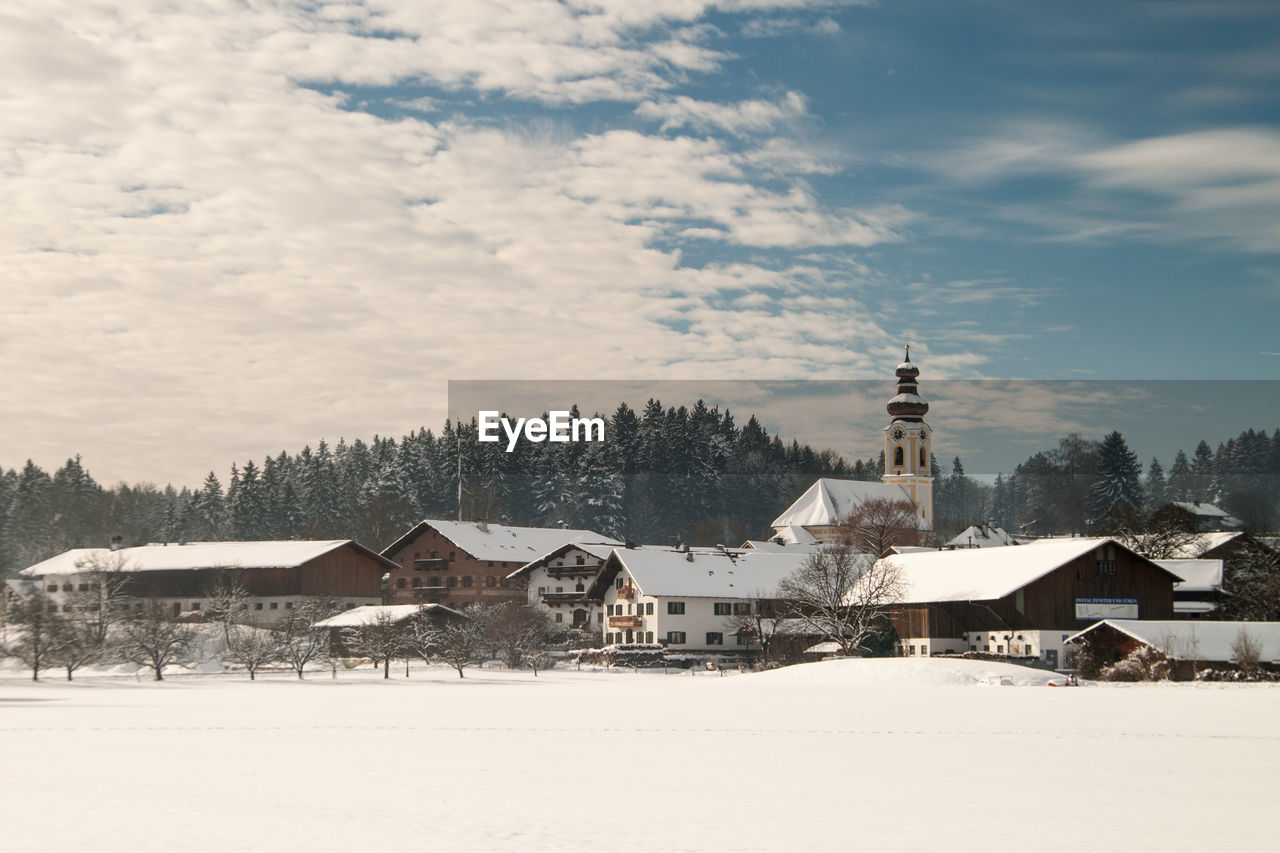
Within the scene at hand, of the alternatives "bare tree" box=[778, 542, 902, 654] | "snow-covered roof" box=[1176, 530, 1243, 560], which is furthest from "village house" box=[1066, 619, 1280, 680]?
"snow-covered roof" box=[1176, 530, 1243, 560]

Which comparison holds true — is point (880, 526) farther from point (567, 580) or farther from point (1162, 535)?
point (567, 580)

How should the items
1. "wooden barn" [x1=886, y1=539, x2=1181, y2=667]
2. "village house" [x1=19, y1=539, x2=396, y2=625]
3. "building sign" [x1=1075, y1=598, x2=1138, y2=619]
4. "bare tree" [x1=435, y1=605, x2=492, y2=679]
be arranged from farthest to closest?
1. "village house" [x1=19, y1=539, x2=396, y2=625]
2. "building sign" [x1=1075, y1=598, x2=1138, y2=619]
3. "wooden barn" [x1=886, y1=539, x2=1181, y2=667]
4. "bare tree" [x1=435, y1=605, x2=492, y2=679]

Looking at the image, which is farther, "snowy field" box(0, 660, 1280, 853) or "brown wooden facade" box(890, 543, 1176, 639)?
"brown wooden facade" box(890, 543, 1176, 639)

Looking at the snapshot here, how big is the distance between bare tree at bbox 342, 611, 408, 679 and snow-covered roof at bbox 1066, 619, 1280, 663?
3428 cm

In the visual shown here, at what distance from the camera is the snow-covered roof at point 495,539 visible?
341ft

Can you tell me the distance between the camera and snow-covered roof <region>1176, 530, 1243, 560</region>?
9094 cm

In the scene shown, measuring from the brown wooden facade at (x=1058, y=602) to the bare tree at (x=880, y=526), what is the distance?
92.3 feet

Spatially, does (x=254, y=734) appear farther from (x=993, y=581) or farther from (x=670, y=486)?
(x=670, y=486)

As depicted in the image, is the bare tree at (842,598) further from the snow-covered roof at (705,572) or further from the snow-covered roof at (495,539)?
the snow-covered roof at (495,539)

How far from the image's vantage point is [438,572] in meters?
105

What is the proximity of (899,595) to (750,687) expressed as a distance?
21.9 metres

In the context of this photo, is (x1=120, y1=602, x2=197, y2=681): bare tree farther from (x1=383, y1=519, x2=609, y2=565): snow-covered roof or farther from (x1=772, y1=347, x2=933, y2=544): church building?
(x1=772, y1=347, x2=933, y2=544): church building

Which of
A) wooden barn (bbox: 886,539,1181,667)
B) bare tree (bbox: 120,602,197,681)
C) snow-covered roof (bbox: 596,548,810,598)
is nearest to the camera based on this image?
bare tree (bbox: 120,602,197,681)

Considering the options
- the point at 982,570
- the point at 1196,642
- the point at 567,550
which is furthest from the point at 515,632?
the point at 1196,642
